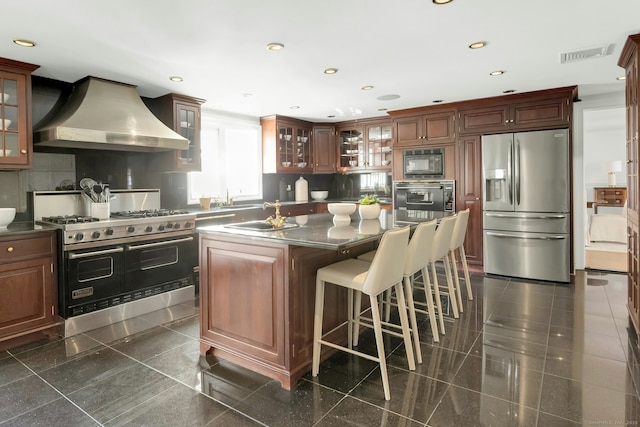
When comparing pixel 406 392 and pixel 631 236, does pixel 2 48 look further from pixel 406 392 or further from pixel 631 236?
pixel 631 236

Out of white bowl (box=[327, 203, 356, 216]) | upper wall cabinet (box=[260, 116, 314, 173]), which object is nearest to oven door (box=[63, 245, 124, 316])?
white bowl (box=[327, 203, 356, 216])

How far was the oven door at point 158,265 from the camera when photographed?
12.1ft

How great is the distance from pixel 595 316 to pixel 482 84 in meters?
2.64

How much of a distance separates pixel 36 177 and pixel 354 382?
3552 mm

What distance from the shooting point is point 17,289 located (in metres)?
3.04

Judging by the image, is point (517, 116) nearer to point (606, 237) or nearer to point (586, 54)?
point (586, 54)

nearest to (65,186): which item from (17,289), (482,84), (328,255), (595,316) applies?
(17,289)

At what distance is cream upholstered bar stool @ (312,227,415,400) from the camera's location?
221 centimetres

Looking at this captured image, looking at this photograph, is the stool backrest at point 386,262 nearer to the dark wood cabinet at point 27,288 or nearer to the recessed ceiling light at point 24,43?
the dark wood cabinet at point 27,288

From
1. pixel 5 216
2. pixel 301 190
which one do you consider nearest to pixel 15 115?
pixel 5 216

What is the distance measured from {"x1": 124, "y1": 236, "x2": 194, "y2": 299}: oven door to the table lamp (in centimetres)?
947

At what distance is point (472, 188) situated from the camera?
526cm

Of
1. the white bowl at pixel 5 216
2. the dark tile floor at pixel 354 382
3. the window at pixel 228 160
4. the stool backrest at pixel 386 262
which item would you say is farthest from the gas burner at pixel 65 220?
the stool backrest at pixel 386 262

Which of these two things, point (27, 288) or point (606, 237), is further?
point (606, 237)
